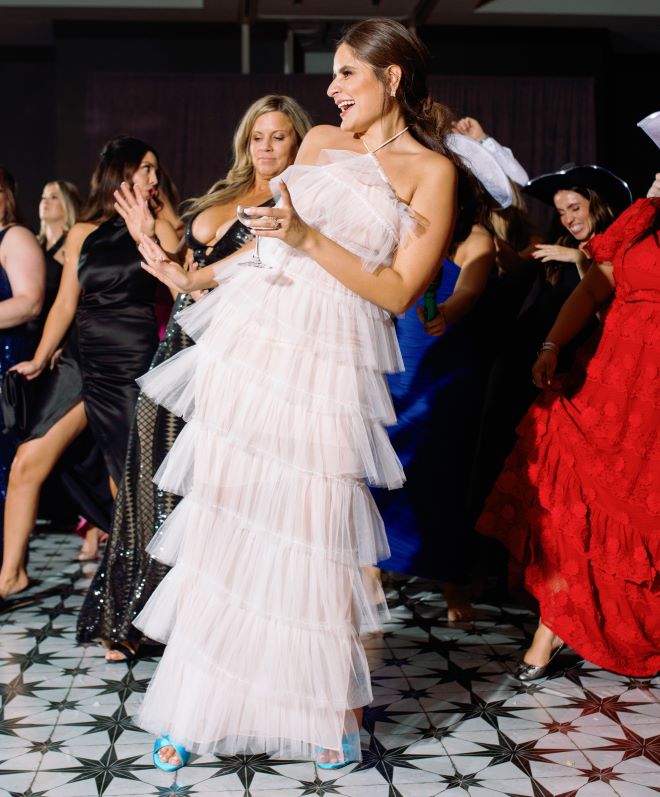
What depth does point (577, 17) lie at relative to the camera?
27.4 feet

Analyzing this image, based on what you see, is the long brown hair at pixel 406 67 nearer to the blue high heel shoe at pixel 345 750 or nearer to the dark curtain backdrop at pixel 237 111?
the blue high heel shoe at pixel 345 750

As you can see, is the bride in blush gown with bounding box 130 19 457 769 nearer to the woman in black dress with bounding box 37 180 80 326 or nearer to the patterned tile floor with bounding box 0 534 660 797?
the patterned tile floor with bounding box 0 534 660 797

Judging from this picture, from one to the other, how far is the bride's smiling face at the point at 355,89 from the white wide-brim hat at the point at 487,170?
63.0 inches

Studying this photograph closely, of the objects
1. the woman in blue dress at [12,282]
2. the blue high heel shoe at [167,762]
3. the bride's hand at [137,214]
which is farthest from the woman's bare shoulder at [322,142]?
the woman in blue dress at [12,282]

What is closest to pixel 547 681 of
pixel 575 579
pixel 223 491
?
pixel 575 579

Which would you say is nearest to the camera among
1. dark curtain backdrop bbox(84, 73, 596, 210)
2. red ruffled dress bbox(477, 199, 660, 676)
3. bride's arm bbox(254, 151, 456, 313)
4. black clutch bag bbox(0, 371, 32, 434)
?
bride's arm bbox(254, 151, 456, 313)

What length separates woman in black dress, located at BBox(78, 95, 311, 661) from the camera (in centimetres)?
332

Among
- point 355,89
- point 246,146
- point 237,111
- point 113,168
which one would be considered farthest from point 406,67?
point 237,111

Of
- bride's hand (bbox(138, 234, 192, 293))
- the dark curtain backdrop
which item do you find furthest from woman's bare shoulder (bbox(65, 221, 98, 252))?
the dark curtain backdrop

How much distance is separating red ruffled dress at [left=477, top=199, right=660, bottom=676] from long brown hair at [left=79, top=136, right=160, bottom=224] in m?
1.66

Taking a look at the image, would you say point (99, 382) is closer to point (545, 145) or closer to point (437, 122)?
point (437, 122)

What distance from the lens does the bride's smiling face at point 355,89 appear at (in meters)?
2.45

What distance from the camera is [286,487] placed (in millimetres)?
2398

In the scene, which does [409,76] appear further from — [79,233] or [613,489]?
[79,233]
